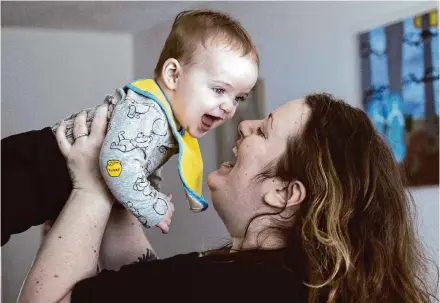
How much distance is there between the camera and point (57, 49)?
18.2ft

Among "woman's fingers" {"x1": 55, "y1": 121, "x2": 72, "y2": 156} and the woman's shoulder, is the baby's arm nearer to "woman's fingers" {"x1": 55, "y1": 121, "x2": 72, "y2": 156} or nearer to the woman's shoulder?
"woman's fingers" {"x1": 55, "y1": 121, "x2": 72, "y2": 156}

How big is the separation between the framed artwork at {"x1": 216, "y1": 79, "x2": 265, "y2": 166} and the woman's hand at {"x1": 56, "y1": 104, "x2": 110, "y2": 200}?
120 inches

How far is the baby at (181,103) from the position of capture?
138 cm

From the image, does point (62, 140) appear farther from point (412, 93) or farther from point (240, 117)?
point (240, 117)

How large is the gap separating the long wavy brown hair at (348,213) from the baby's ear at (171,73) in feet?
0.92

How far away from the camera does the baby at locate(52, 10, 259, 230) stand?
54.4 inches

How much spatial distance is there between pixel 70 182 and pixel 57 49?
431 cm

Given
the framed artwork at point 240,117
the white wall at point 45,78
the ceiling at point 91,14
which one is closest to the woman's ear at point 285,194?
the framed artwork at point 240,117

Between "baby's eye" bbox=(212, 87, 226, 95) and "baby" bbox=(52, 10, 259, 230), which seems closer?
"baby" bbox=(52, 10, 259, 230)

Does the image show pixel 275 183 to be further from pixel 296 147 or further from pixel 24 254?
pixel 24 254

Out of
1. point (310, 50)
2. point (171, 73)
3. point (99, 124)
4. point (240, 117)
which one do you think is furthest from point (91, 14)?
point (99, 124)

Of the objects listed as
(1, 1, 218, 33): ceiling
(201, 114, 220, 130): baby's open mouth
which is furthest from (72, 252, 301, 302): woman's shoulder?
(1, 1, 218, 33): ceiling

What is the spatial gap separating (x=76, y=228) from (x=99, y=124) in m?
0.23

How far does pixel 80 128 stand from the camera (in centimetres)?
141
